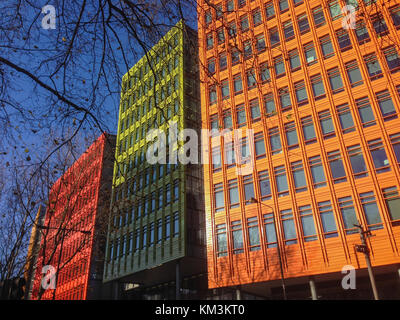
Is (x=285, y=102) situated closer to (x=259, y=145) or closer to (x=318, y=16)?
(x=259, y=145)

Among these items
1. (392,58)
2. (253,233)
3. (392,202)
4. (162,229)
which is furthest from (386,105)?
(162,229)

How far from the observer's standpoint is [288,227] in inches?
1005

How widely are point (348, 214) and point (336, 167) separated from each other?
3730 mm

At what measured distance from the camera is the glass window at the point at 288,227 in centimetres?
2503

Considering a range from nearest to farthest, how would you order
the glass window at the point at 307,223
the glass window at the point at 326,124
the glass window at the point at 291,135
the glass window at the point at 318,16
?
the glass window at the point at 307,223 < the glass window at the point at 326,124 < the glass window at the point at 291,135 < the glass window at the point at 318,16

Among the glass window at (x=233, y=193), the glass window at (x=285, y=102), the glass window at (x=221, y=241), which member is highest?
the glass window at (x=285, y=102)

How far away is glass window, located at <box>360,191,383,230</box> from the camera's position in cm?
2245

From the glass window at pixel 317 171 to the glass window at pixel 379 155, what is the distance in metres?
3.67

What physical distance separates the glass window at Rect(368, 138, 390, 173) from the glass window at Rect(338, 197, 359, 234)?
304 centimetres

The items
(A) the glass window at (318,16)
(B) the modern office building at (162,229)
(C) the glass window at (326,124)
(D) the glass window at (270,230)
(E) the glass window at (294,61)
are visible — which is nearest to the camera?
(D) the glass window at (270,230)

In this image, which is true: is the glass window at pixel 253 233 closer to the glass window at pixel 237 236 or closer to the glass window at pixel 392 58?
the glass window at pixel 237 236

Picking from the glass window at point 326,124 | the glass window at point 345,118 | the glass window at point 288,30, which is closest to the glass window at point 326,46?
the glass window at point 288,30

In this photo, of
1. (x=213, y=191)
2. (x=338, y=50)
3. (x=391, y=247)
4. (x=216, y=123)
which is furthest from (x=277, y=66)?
(x=391, y=247)

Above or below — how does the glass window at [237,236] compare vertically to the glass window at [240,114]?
below
